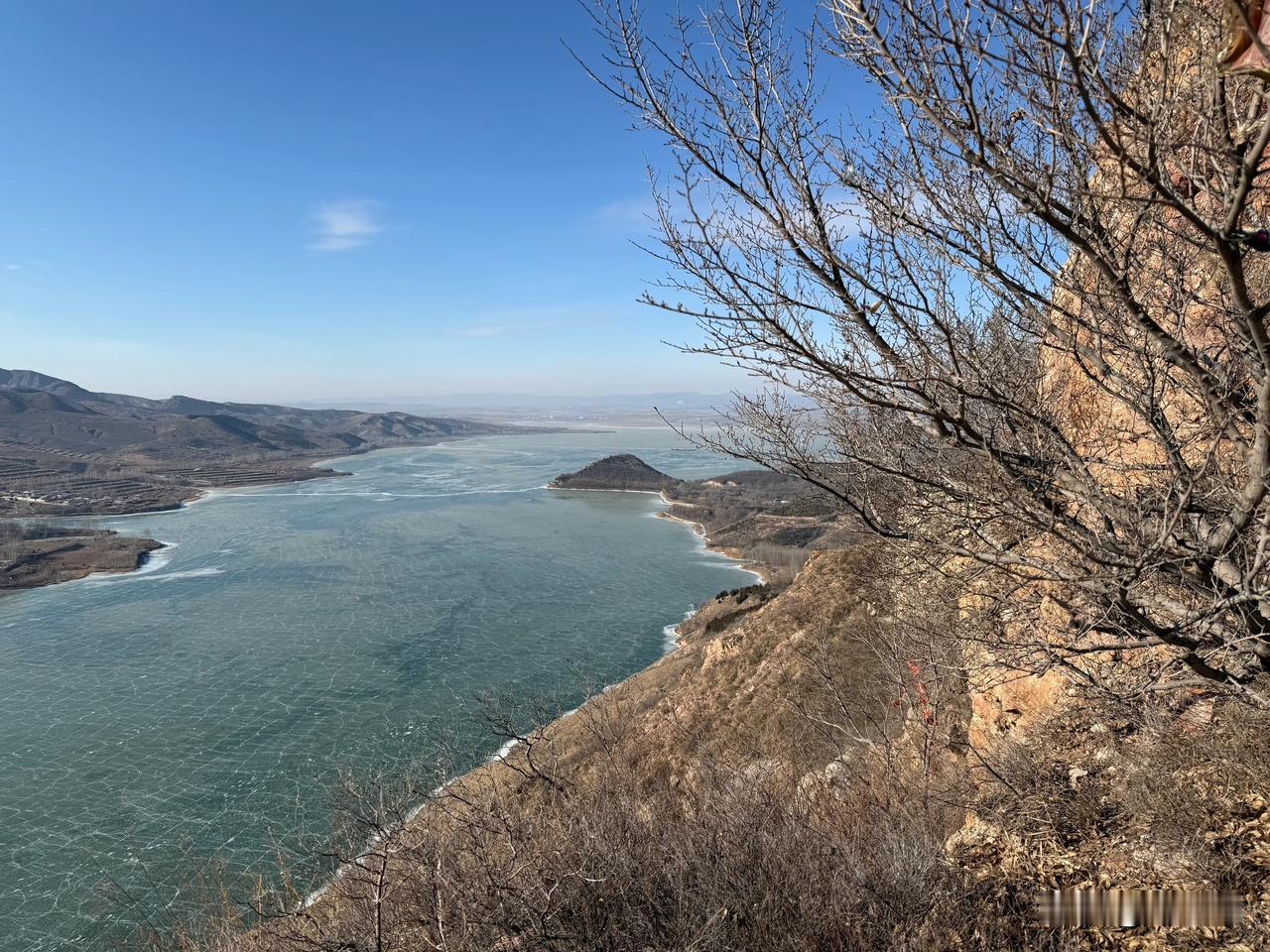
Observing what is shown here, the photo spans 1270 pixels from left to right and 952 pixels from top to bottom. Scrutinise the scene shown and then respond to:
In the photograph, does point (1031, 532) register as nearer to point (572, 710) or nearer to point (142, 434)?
point (572, 710)

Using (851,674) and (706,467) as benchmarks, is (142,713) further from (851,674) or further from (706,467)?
(706,467)

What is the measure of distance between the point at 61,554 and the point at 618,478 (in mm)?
58145

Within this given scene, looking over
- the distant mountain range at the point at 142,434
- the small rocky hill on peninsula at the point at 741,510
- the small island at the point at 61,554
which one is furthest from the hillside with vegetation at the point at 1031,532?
the distant mountain range at the point at 142,434

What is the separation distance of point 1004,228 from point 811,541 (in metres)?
55.3

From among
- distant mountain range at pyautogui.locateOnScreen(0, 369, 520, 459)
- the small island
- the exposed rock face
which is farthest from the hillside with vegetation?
distant mountain range at pyautogui.locateOnScreen(0, 369, 520, 459)

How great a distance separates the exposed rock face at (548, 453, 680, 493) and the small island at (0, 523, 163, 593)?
45.9 metres

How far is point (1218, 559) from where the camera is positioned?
2.60m

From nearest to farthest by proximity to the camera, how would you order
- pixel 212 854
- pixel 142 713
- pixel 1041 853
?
pixel 1041 853, pixel 212 854, pixel 142 713

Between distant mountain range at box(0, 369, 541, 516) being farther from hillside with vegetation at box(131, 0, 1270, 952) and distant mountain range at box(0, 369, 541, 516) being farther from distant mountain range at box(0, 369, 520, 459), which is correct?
hillside with vegetation at box(131, 0, 1270, 952)

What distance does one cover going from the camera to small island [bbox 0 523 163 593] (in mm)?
46719

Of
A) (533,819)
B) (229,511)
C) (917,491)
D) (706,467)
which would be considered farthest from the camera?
(706,467)

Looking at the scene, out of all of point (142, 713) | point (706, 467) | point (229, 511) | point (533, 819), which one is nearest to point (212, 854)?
point (142, 713)

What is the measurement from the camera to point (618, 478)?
9206 cm

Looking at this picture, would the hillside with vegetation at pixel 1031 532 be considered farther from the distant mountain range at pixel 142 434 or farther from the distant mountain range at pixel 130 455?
the distant mountain range at pixel 142 434
